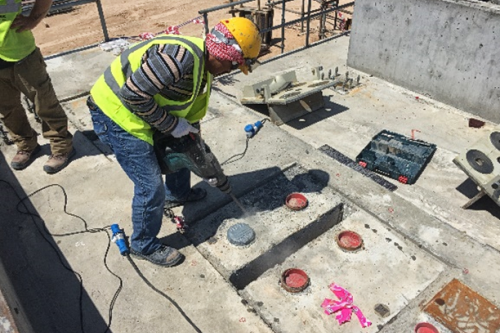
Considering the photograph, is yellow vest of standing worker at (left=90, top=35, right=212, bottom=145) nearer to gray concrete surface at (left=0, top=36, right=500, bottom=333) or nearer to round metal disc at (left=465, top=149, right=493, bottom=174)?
gray concrete surface at (left=0, top=36, right=500, bottom=333)

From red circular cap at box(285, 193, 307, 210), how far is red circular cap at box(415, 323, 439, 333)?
133 centimetres

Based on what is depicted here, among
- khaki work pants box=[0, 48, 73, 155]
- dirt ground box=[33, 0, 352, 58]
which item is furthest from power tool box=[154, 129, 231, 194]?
dirt ground box=[33, 0, 352, 58]

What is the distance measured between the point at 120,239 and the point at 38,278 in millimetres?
677

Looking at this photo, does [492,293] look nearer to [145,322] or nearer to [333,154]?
[333,154]

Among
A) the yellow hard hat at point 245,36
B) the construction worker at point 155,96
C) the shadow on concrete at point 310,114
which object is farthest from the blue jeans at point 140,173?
the shadow on concrete at point 310,114

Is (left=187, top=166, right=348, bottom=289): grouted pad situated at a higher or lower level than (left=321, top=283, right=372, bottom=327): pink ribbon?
higher

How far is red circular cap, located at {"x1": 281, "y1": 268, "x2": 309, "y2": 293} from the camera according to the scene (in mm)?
3045

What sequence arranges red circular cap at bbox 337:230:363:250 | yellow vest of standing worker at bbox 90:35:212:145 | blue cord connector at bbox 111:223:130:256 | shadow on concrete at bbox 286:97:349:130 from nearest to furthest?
yellow vest of standing worker at bbox 90:35:212:145 → blue cord connector at bbox 111:223:130:256 → red circular cap at bbox 337:230:363:250 → shadow on concrete at bbox 286:97:349:130

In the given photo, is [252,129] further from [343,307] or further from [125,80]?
[343,307]

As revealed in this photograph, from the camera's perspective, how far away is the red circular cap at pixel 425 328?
275 centimetres

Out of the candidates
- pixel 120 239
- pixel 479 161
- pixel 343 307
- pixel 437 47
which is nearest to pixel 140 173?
pixel 120 239

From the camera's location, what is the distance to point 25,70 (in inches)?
149

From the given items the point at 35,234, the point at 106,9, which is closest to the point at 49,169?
the point at 35,234

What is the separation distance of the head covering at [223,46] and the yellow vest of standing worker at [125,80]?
0.07 meters
